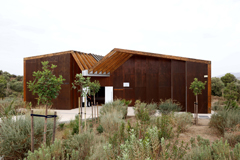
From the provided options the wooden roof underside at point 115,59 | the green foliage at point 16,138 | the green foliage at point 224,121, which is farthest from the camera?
the wooden roof underside at point 115,59

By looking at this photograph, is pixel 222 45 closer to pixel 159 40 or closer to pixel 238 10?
pixel 238 10

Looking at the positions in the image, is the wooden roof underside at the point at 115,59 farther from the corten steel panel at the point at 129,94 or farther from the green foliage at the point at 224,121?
the green foliage at the point at 224,121

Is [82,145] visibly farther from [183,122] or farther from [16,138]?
[183,122]

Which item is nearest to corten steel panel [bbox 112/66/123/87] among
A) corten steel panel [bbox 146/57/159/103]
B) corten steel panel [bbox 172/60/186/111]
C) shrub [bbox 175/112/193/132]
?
corten steel panel [bbox 146/57/159/103]

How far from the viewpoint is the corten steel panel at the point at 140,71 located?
42.6 feet

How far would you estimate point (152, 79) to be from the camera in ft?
42.0

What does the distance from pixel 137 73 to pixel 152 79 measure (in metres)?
1.35

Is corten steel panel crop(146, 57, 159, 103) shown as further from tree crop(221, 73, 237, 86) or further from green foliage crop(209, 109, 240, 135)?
tree crop(221, 73, 237, 86)

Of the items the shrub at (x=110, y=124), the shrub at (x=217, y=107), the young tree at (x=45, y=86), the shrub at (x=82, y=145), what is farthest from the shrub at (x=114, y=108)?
the shrub at (x=217, y=107)

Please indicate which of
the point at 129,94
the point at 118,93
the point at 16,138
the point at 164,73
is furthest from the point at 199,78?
the point at 16,138

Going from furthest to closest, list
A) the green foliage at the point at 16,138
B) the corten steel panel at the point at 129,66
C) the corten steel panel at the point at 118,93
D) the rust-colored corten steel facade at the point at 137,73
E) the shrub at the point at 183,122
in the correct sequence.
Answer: the corten steel panel at the point at 118,93 → the corten steel panel at the point at 129,66 → the rust-colored corten steel facade at the point at 137,73 → the shrub at the point at 183,122 → the green foliage at the point at 16,138

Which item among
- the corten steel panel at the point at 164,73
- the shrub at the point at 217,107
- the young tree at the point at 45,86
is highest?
the corten steel panel at the point at 164,73

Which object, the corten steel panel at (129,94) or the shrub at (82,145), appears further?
the corten steel panel at (129,94)

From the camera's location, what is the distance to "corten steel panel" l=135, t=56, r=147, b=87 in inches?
511
